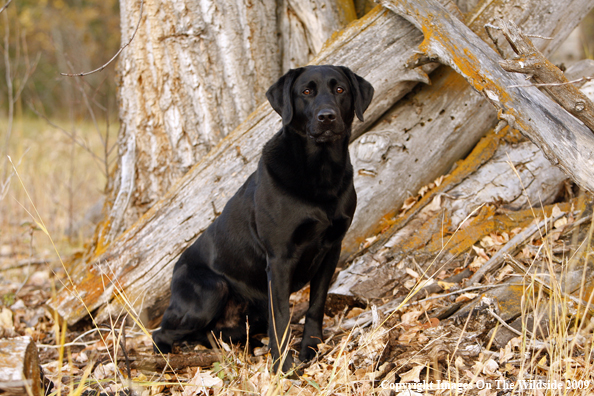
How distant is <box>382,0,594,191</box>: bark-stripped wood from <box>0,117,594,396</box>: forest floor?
0.45m

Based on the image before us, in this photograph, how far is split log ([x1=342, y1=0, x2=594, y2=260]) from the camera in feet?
12.2

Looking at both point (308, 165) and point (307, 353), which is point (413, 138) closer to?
point (308, 165)

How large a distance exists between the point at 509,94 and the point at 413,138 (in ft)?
3.52

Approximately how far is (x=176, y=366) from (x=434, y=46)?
259 cm

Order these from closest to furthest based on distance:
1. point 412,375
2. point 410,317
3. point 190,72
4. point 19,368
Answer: point 19,368, point 412,375, point 410,317, point 190,72

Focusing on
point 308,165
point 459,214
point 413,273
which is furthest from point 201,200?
point 459,214

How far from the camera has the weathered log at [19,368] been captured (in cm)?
160

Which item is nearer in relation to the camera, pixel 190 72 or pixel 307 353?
pixel 307 353

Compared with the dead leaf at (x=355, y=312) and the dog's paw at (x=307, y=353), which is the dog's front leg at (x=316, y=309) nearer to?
the dog's paw at (x=307, y=353)

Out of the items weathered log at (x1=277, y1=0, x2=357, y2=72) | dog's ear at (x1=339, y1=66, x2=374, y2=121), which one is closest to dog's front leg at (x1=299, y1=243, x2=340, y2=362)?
dog's ear at (x1=339, y1=66, x2=374, y2=121)

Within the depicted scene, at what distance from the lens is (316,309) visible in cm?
296

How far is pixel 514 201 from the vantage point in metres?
3.60

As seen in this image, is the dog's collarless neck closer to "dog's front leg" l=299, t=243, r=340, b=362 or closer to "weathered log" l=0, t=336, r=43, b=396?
"dog's front leg" l=299, t=243, r=340, b=362

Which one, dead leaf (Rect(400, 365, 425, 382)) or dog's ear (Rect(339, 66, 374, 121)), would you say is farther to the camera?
dog's ear (Rect(339, 66, 374, 121))
